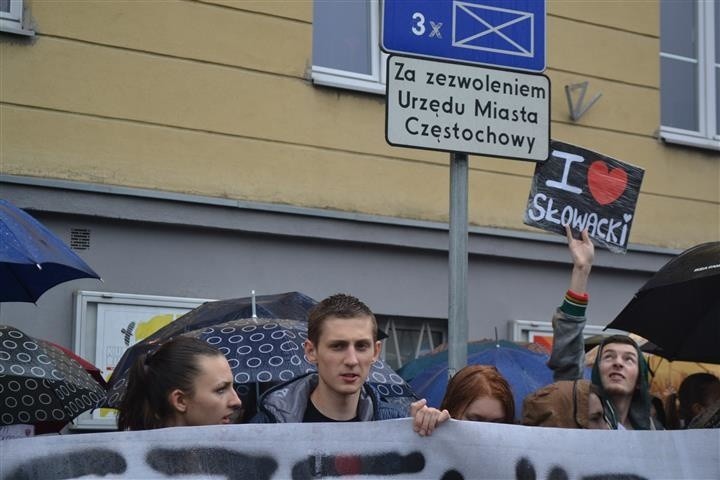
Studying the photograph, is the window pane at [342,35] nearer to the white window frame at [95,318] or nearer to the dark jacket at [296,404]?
the white window frame at [95,318]

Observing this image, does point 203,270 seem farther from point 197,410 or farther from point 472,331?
point 197,410

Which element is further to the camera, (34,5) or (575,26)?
(575,26)

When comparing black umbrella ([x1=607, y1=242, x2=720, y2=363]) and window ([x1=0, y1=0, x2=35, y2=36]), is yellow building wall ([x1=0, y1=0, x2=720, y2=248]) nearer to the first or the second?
window ([x1=0, y1=0, x2=35, y2=36])

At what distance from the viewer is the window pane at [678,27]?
40.8 ft

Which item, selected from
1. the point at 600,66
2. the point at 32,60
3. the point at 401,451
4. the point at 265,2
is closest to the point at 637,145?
the point at 600,66

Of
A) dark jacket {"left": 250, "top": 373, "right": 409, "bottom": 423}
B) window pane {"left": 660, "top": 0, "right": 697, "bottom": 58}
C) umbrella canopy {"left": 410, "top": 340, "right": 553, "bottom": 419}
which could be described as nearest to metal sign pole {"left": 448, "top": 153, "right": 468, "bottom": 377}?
dark jacket {"left": 250, "top": 373, "right": 409, "bottom": 423}

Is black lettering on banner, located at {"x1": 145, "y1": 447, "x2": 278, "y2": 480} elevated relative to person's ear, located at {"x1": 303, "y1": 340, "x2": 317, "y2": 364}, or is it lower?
lower

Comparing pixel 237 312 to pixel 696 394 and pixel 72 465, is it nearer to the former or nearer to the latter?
pixel 696 394

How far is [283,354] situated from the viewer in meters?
6.23

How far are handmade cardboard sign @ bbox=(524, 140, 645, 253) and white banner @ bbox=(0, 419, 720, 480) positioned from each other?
1496mm

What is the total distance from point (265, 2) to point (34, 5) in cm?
170

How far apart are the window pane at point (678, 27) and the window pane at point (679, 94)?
12 centimetres

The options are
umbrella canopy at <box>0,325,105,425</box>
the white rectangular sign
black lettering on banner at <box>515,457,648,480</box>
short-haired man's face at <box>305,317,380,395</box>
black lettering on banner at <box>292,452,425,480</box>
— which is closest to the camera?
black lettering on banner at <box>292,452,425,480</box>

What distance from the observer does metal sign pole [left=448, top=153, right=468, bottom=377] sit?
507cm
